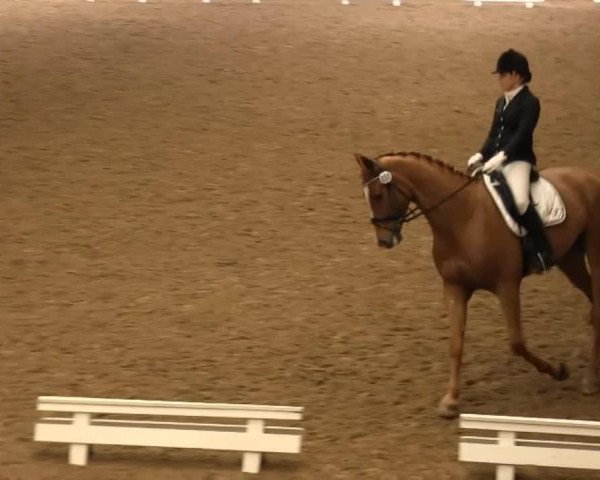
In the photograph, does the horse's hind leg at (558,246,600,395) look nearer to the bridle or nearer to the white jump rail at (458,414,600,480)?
the bridle

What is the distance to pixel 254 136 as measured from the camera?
40.1 ft

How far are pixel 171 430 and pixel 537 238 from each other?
236 centimetres

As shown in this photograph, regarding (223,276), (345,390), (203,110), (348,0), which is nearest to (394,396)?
(345,390)

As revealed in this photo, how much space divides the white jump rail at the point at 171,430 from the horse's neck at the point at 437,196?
4.61 ft

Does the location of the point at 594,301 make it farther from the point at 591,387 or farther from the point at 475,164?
the point at 475,164

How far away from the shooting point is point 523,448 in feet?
19.3

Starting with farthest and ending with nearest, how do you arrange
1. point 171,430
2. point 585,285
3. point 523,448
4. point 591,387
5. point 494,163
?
point 585,285
point 591,387
point 494,163
point 171,430
point 523,448

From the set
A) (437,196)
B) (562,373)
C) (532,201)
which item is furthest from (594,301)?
(437,196)

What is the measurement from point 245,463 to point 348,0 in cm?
1271

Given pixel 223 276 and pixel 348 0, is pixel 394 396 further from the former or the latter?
pixel 348 0

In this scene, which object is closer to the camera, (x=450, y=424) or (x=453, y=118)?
(x=450, y=424)

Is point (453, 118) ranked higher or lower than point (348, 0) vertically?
lower

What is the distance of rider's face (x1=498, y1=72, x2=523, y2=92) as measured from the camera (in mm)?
6746

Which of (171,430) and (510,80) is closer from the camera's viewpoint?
(171,430)
